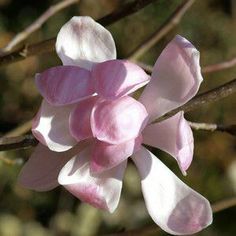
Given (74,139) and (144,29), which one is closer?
(74,139)

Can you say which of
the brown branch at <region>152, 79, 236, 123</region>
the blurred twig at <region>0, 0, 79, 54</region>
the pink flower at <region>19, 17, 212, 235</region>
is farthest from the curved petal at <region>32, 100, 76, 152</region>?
the blurred twig at <region>0, 0, 79, 54</region>

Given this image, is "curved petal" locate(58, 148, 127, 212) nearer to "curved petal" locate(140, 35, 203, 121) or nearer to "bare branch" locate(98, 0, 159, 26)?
"curved petal" locate(140, 35, 203, 121)

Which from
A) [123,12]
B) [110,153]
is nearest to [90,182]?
[110,153]

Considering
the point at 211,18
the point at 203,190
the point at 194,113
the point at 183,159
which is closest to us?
the point at 183,159

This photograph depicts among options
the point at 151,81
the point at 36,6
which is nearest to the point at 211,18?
the point at 36,6

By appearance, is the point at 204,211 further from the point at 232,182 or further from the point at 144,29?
the point at 144,29

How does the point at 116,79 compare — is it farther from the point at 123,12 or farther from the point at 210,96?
the point at 123,12
